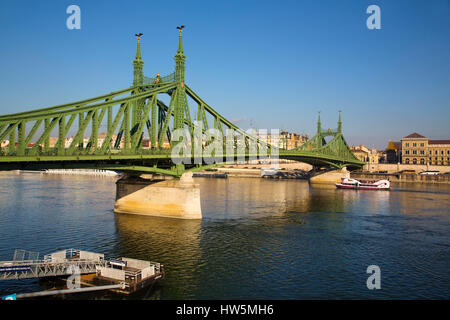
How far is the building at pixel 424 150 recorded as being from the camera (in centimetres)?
16175

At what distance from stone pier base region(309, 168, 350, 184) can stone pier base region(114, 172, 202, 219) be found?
288 ft

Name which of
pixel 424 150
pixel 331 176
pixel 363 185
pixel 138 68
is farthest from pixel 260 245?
pixel 424 150

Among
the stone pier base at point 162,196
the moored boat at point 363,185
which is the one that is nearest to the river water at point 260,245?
the stone pier base at point 162,196

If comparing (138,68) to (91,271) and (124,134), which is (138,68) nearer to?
(124,134)

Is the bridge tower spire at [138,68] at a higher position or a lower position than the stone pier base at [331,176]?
higher

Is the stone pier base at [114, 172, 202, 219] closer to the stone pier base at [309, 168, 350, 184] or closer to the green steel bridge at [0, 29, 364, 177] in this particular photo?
the green steel bridge at [0, 29, 364, 177]

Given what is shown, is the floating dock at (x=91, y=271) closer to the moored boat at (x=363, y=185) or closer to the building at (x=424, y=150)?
the moored boat at (x=363, y=185)

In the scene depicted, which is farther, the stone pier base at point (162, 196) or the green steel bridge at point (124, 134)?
the stone pier base at point (162, 196)

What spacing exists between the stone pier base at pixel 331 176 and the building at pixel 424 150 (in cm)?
5465

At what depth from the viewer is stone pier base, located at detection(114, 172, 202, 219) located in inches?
2023

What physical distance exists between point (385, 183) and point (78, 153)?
9622 centimetres

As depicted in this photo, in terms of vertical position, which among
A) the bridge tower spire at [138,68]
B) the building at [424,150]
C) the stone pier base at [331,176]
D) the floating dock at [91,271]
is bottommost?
the floating dock at [91,271]

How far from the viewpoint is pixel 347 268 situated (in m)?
32.8

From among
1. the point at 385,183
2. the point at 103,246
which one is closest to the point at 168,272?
the point at 103,246
